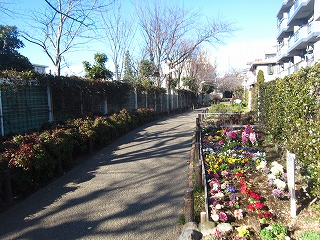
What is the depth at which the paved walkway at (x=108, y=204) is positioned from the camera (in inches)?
153

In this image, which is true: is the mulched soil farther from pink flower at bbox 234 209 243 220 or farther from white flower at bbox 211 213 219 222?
white flower at bbox 211 213 219 222

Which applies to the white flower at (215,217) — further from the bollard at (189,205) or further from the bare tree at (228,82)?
the bare tree at (228,82)

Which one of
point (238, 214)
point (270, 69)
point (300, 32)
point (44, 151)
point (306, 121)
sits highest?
point (300, 32)

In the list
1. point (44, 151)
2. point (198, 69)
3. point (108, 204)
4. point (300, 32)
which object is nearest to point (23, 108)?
point (44, 151)

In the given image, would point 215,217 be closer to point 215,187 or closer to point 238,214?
point 238,214

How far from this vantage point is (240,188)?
496cm

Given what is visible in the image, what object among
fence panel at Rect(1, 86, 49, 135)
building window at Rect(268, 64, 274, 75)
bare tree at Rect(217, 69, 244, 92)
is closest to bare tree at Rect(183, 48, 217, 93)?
building window at Rect(268, 64, 274, 75)

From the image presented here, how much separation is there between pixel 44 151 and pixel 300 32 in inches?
1097

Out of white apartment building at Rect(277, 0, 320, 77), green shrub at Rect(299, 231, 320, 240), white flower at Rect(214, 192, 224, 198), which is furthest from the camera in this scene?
white apartment building at Rect(277, 0, 320, 77)

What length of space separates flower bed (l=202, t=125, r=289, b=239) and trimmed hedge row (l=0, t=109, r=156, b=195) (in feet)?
10.7

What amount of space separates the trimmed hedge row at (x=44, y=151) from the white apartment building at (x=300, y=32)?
17.1 metres

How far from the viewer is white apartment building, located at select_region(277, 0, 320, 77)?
77.5ft

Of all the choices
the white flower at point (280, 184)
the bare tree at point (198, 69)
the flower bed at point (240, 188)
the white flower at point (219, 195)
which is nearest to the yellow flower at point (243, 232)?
the flower bed at point (240, 188)

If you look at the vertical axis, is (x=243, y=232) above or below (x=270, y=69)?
below
